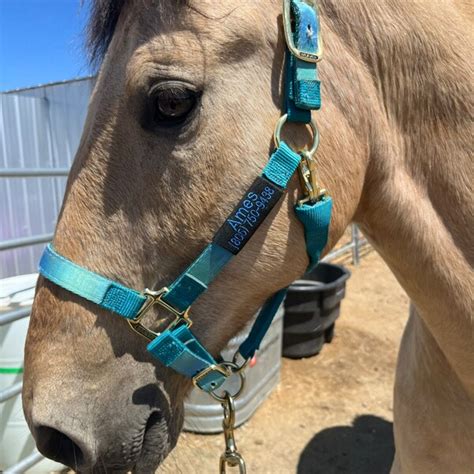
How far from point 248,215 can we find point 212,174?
0.12 m

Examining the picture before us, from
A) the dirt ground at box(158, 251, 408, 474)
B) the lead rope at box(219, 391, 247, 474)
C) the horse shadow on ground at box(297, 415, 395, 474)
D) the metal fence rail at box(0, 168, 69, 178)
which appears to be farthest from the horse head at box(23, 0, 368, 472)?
the horse shadow on ground at box(297, 415, 395, 474)

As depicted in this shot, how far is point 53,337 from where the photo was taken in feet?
3.48

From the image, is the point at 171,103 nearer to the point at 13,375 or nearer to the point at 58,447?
the point at 58,447

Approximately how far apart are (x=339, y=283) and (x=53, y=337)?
372 centimetres

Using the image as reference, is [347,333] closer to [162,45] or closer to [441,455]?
[441,455]

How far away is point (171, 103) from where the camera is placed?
0.98 meters

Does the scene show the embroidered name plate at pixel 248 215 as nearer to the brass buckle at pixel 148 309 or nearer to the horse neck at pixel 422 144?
the brass buckle at pixel 148 309

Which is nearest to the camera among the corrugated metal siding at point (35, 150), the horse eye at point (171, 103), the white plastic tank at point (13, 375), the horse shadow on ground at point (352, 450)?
the horse eye at point (171, 103)

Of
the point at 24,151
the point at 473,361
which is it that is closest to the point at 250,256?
the point at 473,361

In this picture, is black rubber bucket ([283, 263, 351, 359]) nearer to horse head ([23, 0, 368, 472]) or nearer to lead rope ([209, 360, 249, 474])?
lead rope ([209, 360, 249, 474])

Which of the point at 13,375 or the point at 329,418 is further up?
the point at 13,375

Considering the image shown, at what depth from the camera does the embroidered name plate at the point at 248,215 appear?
102cm

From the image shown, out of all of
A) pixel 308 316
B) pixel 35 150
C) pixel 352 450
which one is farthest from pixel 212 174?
pixel 35 150

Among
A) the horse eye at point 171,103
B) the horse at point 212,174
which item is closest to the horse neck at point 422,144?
the horse at point 212,174
